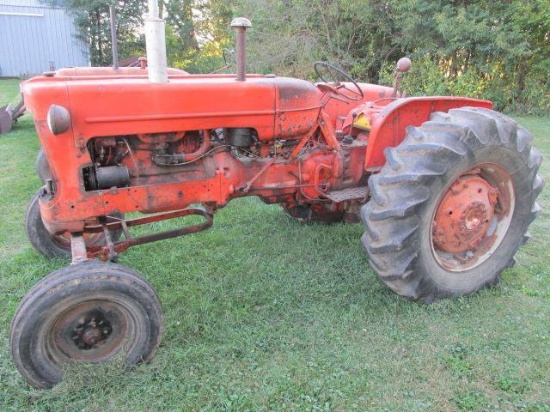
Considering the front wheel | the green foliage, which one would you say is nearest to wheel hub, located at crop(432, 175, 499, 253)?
the front wheel

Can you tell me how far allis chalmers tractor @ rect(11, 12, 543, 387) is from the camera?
2.23 meters

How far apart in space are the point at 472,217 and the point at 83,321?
2.39m

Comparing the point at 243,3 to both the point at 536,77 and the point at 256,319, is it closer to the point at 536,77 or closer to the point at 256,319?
the point at 536,77

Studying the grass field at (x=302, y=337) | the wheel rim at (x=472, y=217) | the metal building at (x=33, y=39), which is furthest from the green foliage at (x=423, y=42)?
the metal building at (x=33, y=39)

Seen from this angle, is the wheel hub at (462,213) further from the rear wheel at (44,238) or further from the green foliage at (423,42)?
the green foliage at (423,42)

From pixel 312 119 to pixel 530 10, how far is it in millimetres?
9104

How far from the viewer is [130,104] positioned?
7.82 ft

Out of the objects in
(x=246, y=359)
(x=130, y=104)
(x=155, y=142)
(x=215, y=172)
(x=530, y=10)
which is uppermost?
(x=530, y=10)

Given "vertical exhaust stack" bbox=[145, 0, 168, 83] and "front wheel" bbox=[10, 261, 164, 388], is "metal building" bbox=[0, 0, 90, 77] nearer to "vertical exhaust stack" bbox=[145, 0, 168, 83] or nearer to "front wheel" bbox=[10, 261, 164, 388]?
"vertical exhaust stack" bbox=[145, 0, 168, 83]

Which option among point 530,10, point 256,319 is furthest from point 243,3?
point 256,319

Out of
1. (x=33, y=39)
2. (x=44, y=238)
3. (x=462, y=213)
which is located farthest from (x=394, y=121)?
(x=33, y=39)

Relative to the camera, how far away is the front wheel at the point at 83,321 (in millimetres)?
2068

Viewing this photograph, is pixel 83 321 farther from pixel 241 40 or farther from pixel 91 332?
pixel 241 40

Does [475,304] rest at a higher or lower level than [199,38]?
lower
